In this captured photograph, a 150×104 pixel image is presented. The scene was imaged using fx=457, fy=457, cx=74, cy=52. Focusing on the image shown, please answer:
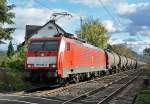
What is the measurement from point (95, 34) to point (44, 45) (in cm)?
6435

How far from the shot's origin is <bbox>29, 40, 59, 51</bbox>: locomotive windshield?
27.2m

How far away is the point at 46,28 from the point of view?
78.6 meters

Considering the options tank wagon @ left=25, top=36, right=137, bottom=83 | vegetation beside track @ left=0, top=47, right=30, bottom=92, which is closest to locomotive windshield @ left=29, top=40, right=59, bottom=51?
tank wagon @ left=25, top=36, right=137, bottom=83

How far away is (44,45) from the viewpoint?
27.6 meters

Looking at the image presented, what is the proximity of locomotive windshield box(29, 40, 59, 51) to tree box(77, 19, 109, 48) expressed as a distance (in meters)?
59.4

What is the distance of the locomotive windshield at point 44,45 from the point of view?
27236mm

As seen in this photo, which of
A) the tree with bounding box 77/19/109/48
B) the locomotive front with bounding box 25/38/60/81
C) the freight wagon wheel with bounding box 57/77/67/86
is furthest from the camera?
the tree with bounding box 77/19/109/48

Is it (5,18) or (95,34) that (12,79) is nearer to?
(5,18)

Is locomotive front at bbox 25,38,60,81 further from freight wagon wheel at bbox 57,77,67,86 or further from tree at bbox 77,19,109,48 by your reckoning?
tree at bbox 77,19,109,48

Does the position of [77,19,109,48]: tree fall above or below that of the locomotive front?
above

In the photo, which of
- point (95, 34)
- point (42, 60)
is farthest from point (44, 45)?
point (95, 34)

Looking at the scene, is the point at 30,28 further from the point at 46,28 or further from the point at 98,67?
the point at 98,67

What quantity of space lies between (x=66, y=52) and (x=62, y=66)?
1.49 metres

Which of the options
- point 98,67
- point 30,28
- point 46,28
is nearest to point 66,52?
point 98,67
